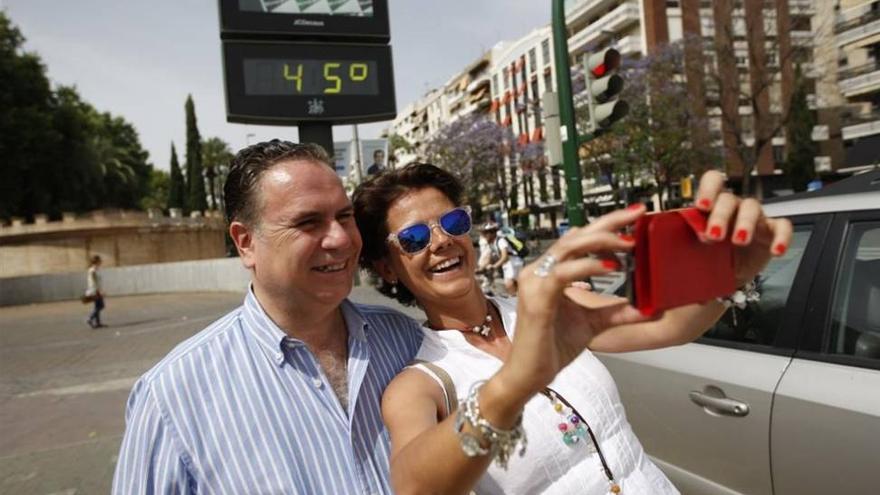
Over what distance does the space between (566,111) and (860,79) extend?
38615 mm

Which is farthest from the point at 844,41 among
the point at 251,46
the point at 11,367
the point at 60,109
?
the point at 60,109

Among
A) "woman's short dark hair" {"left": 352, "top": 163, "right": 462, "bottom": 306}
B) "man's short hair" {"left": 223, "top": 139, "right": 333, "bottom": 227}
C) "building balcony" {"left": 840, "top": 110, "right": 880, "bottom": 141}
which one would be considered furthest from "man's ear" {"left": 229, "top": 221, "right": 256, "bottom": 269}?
"building balcony" {"left": 840, "top": 110, "right": 880, "bottom": 141}

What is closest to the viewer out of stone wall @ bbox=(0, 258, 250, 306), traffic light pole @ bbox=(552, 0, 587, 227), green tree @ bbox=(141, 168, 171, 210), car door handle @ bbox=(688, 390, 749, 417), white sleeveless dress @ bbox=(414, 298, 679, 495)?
white sleeveless dress @ bbox=(414, 298, 679, 495)

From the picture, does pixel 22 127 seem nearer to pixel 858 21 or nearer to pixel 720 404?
pixel 720 404

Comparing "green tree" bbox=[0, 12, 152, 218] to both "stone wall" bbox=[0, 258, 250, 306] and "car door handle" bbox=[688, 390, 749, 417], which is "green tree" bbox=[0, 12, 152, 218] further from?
"car door handle" bbox=[688, 390, 749, 417]

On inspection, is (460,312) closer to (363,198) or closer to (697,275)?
(363,198)

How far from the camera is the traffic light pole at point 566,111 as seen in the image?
22.6ft

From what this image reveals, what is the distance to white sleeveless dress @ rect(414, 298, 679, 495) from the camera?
1.47m

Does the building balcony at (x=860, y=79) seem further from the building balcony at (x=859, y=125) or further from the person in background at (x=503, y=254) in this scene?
the person in background at (x=503, y=254)

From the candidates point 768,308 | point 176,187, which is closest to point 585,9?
point 176,187

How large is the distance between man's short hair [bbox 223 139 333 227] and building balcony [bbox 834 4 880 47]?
41.1 metres

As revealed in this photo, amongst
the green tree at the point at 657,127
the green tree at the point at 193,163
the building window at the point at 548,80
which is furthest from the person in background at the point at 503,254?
the green tree at the point at 193,163

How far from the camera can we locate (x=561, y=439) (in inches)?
58.4

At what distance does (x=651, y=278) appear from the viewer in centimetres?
89
